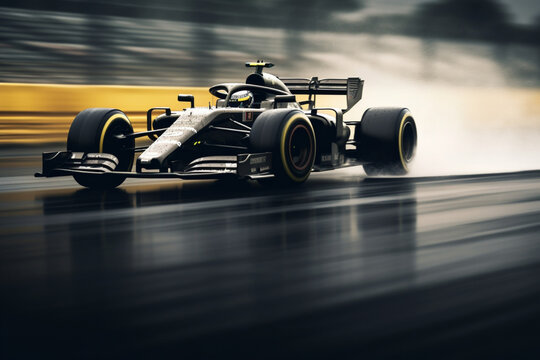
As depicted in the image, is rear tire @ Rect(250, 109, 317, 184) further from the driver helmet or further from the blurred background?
the blurred background

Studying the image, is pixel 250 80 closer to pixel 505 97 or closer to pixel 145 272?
pixel 145 272

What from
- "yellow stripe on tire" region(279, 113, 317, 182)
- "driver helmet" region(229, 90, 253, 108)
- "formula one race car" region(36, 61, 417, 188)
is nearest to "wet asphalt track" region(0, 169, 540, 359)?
"formula one race car" region(36, 61, 417, 188)

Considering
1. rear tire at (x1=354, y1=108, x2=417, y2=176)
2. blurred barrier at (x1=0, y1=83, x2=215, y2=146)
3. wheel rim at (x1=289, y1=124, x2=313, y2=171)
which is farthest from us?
blurred barrier at (x1=0, y1=83, x2=215, y2=146)

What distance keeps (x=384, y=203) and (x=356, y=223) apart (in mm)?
1196

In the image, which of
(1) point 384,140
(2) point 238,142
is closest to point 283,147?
(2) point 238,142

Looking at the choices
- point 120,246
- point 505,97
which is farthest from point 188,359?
point 505,97

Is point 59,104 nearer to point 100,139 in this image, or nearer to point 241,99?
point 100,139

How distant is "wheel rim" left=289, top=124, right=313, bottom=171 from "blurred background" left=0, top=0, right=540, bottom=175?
2174 mm

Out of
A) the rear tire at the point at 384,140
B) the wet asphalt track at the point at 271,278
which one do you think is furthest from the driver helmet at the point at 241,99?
the wet asphalt track at the point at 271,278

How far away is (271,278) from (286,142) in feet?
12.9

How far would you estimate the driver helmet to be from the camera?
28.9 ft

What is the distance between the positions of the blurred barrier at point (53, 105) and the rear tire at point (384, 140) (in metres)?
2.97

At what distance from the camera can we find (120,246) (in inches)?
187

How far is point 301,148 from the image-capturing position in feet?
26.9
